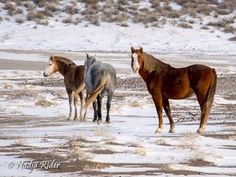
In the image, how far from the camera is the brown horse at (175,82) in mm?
11844

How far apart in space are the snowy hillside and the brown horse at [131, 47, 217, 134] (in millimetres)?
23923

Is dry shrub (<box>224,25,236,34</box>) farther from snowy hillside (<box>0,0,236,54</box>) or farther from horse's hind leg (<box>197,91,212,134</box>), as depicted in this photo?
horse's hind leg (<box>197,91,212,134</box>)

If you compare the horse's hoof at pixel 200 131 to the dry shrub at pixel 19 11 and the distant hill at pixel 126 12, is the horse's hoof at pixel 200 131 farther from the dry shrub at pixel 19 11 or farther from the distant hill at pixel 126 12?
the dry shrub at pixel 19 11

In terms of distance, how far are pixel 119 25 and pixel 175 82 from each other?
32282 mm

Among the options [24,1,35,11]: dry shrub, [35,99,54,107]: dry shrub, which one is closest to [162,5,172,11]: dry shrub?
[24,1,35,11]: dry shrub

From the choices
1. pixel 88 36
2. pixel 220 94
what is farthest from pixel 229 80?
pixel 88 36

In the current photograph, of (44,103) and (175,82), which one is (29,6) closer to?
(44,103)

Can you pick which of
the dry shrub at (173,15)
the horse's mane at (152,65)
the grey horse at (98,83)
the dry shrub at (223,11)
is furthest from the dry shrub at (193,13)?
the horse's mane at (152,65)

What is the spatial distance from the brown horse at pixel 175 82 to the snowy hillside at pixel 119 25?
23923 millimetres

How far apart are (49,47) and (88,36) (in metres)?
4.16

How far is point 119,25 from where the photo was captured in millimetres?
44125

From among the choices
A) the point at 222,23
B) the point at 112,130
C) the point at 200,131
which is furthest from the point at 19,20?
the point at 200,131

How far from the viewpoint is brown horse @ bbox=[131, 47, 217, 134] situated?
11844 millimetres

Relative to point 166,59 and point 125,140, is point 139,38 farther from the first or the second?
point 125,140
